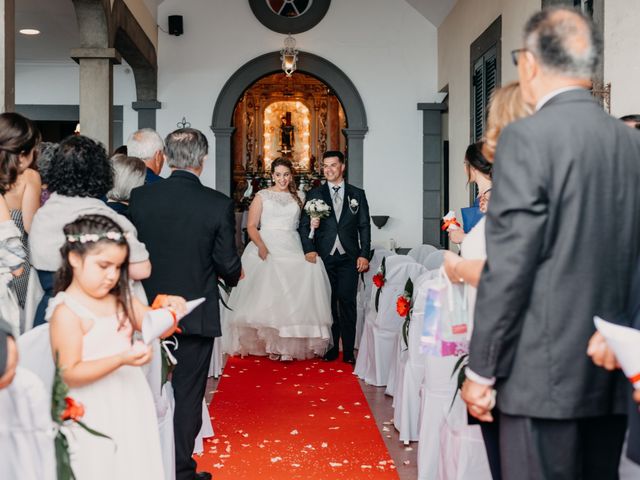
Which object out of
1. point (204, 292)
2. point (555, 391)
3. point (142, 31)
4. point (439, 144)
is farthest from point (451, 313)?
point (439, 144)

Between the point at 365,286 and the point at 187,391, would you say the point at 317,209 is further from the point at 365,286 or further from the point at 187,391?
the point at 187,391

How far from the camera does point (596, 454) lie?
6.79 ft

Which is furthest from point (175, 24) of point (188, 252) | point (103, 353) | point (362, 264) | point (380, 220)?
point (103, 353)

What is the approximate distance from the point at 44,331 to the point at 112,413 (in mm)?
336

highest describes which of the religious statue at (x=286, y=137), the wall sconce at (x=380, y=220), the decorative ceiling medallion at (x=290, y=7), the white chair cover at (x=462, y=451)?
the decorative ceiling medallion at (x=290, y=7)

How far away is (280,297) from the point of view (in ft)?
22.5

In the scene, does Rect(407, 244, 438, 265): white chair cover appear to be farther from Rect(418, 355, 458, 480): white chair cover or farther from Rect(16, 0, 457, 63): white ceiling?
Rect(16, 0, 457, 63): white ceiling

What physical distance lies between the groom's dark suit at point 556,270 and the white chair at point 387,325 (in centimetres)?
326

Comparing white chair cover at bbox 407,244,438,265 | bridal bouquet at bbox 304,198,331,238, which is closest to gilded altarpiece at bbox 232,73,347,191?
bridal bouquet at bbox 304,198,331,238

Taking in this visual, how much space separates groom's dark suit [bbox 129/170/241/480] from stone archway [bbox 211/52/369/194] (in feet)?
21.3

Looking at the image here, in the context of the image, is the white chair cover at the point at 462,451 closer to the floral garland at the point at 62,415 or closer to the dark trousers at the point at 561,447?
the dark trousers at the point at 561,447

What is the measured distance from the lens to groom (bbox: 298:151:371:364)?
22.4ft

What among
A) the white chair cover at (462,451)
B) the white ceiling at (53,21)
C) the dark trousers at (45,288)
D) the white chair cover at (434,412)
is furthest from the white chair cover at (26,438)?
the white ceiling at (53,21)

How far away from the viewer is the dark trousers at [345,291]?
A: 6.75 metres
